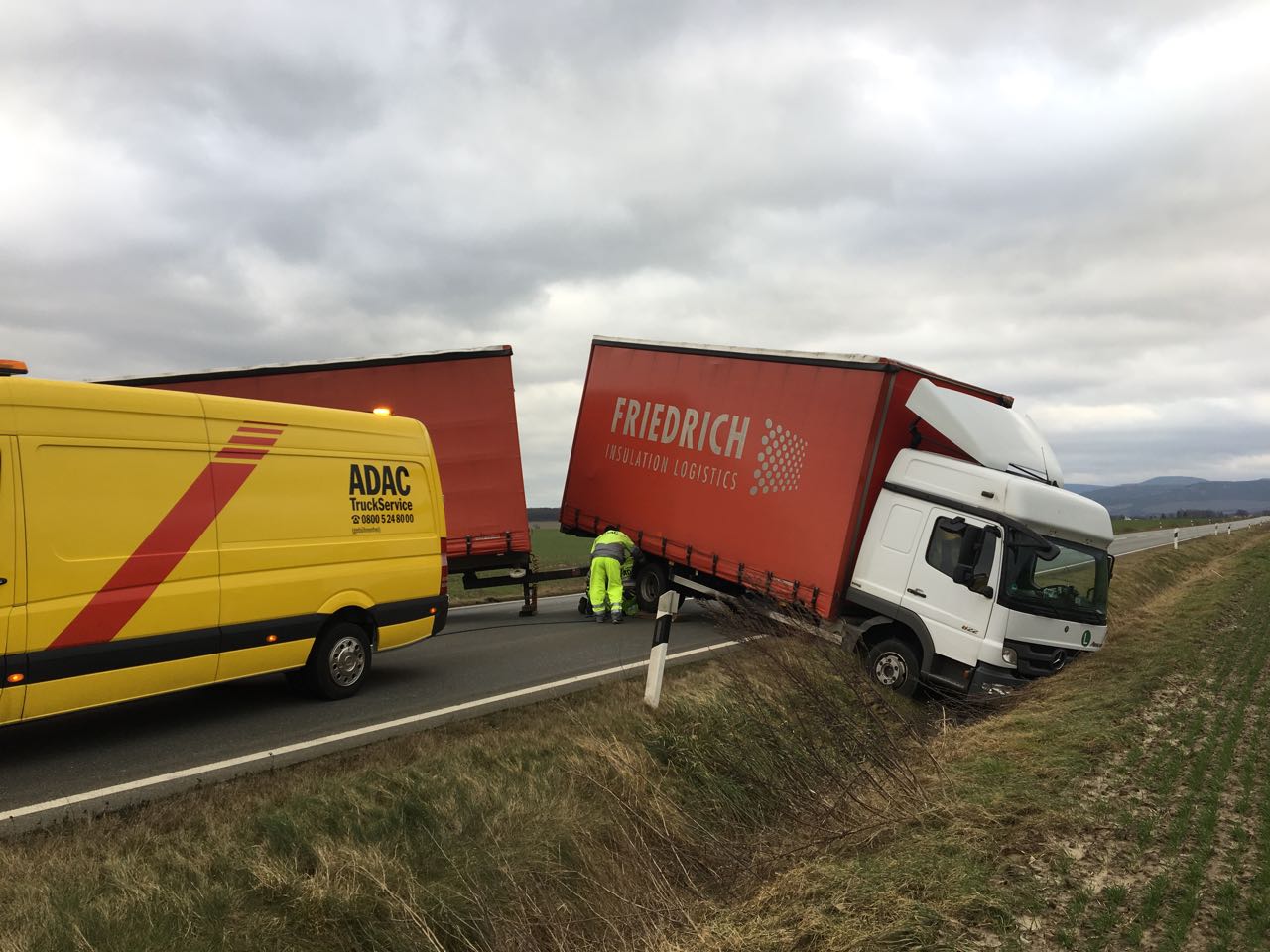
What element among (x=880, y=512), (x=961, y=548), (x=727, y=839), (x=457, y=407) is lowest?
(x=727, y=839)

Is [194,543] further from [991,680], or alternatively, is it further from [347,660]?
[991,680]

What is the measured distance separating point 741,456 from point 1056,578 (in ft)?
12.9

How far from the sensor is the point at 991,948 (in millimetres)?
2869

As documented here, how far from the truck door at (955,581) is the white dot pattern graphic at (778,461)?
187 centimetres

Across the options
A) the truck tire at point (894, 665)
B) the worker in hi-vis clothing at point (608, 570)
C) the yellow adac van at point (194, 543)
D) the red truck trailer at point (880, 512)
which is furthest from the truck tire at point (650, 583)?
the yellow adac van at point (194, 543)

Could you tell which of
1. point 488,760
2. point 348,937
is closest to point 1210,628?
point 488,760

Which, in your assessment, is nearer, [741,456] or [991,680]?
[991,680]

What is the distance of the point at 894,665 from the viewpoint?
27.2 ft

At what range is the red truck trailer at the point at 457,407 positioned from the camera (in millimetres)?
10281

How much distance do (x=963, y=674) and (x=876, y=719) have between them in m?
3.05

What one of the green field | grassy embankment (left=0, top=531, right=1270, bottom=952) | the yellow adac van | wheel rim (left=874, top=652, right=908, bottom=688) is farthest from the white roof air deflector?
the green field

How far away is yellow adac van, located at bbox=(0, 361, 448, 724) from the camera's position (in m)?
5.16

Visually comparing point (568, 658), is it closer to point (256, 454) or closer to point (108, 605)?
point (256, 454)

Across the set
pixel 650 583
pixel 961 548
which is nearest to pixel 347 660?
pixel 961 548
